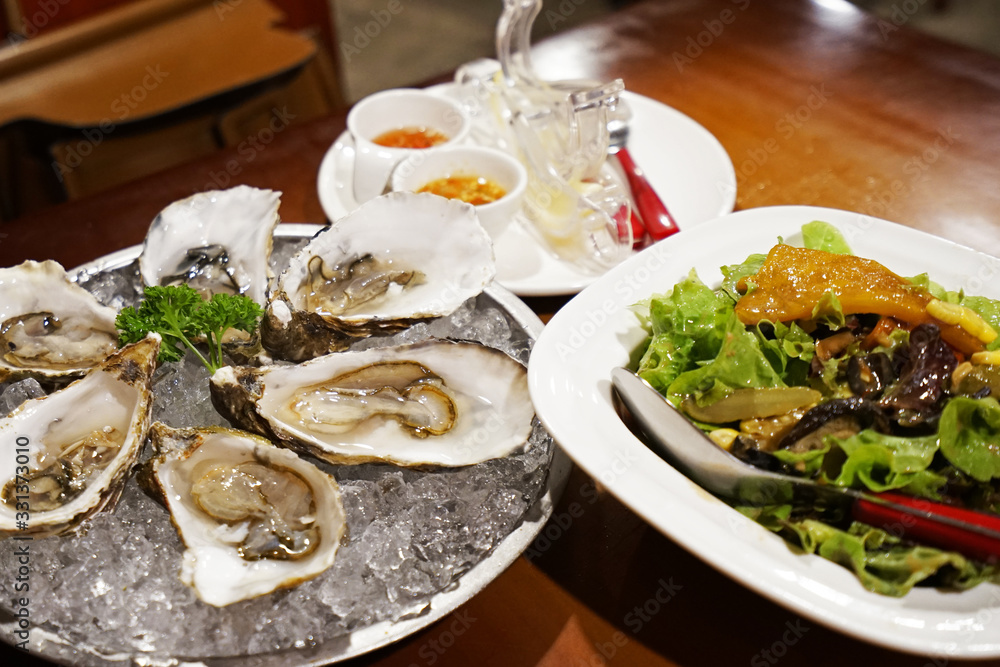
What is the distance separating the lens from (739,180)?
179 centimetres

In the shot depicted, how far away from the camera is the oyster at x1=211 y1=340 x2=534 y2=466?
99 centimetres

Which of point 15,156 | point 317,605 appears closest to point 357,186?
point 317,605

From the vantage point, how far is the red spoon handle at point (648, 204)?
5.19ft

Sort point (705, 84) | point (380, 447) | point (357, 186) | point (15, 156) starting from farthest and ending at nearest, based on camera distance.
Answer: point (15, 156), point (705, 84), point (357, 186), point (380, 447)

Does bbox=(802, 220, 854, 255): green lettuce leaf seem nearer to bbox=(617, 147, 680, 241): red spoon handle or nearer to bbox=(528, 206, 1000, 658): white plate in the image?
bbox=(528, 206, 1000, 658): white plate

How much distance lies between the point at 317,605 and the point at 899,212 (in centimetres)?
153

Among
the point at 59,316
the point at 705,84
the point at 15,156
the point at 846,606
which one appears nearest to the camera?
the point at 846,606

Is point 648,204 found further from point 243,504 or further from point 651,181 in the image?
point 243,504

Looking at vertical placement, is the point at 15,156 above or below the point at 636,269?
below

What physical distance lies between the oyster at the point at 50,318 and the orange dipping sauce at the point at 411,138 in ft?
2.72

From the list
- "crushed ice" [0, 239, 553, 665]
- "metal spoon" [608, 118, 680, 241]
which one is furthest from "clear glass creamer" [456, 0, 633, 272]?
"crushed ice" [0, 239, 553, 665]

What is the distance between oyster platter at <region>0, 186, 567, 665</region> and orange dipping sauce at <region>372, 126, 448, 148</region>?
567 millimetres

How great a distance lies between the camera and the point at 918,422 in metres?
0.90

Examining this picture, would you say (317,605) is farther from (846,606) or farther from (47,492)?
(846,606)
